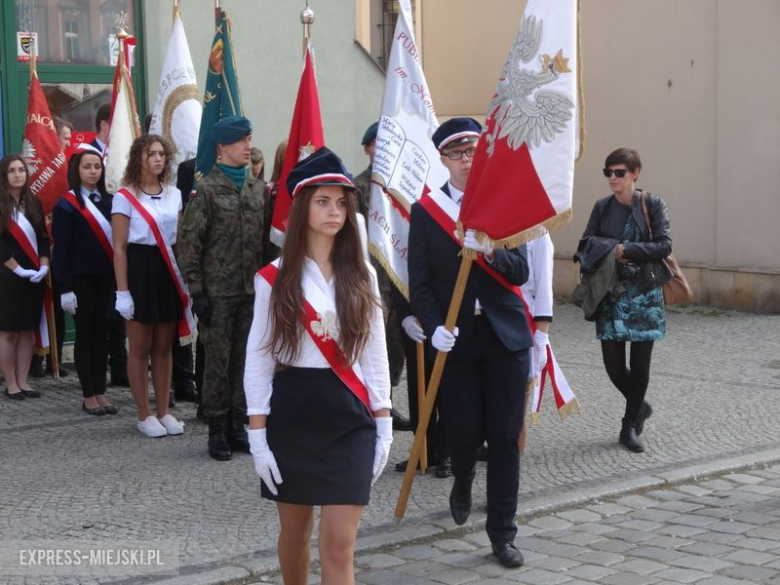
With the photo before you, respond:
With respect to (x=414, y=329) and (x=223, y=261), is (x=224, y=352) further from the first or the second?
(x=414, y=329)

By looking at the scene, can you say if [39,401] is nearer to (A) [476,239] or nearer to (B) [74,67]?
(B) [74,67]

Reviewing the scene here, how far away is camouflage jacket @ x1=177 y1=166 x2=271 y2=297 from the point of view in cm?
731

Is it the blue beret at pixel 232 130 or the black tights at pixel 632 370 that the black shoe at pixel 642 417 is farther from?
the blue beret at pixel 232 130

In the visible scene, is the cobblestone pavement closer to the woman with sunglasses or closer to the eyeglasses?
the woman with sunglasses

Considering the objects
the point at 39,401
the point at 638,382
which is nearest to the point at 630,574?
the point at 638,382

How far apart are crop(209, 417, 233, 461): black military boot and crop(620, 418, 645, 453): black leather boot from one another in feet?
8.04

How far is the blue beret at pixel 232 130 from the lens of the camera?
730 cm

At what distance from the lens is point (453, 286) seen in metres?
5.75

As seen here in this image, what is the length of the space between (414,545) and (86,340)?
374 cm

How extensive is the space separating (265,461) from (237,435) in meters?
3.51

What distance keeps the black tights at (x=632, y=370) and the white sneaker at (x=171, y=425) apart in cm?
284

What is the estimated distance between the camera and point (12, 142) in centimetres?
1089

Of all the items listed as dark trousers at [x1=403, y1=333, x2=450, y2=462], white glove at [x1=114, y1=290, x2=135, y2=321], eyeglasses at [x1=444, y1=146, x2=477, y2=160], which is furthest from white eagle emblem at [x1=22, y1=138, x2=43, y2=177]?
eyeglasses at [x1=444, y1=146, x2=477, y2=160]

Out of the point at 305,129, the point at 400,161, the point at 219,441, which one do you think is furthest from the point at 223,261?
the point at 400,161
